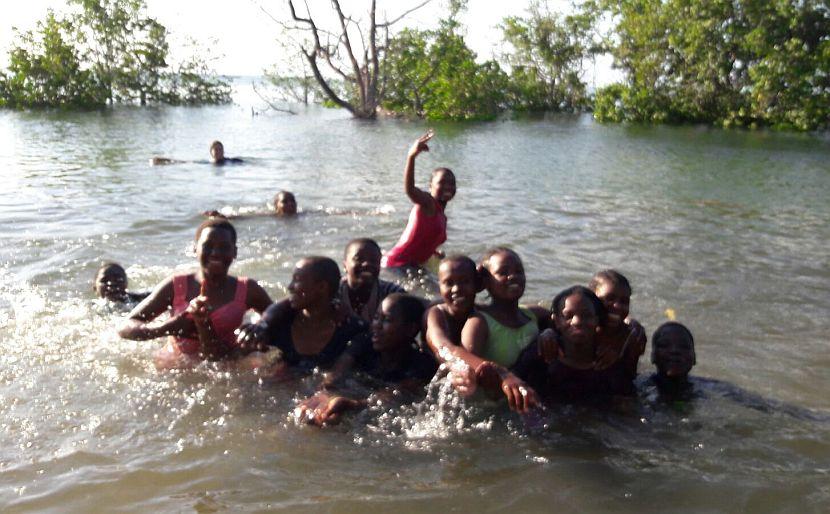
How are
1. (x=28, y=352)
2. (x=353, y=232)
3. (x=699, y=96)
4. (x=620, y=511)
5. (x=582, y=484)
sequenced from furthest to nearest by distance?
(x=699, y=96) < (x=353, y=232) < (x=28, y=352) < (x=582, y=484) < (x=620, y=511)

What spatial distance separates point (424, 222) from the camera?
23.1 feet

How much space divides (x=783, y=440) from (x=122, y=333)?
13.0 feet

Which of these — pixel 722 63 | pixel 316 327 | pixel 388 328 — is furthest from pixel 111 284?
pixel 722 63

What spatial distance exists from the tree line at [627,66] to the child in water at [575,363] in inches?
1104

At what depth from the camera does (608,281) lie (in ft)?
14.3

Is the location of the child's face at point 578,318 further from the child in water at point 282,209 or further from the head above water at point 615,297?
the child in water at point 282,209

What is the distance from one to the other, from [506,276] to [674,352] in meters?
1.15

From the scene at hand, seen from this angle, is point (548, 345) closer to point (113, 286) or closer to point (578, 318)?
point (578, 318)

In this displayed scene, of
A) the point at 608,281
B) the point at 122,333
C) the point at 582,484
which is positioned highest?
the point at 608,281

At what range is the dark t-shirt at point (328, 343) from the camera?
468cm

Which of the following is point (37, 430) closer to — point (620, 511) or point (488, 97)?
point (620, 511)

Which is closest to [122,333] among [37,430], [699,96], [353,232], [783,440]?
[37,430]

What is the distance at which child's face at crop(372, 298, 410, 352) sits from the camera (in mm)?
4434

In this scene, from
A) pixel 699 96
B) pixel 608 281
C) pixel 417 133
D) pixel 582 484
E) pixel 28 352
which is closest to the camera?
pixel 582 484
